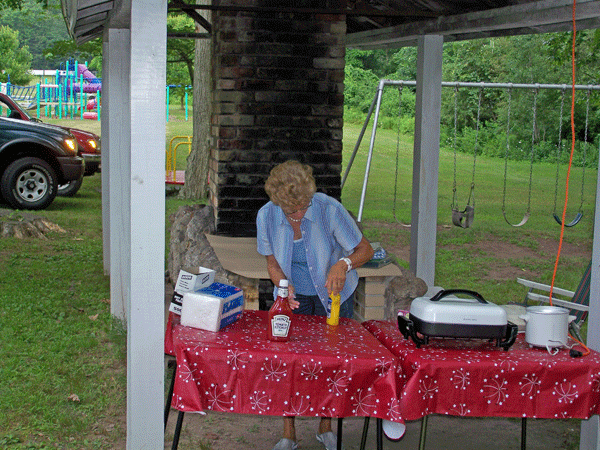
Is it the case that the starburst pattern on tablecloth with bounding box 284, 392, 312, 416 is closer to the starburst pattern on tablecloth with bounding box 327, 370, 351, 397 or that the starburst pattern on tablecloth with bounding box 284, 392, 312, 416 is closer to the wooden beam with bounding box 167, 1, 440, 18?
the starburst pattern on tablecloth with bounding box 327, 370, 351, 397

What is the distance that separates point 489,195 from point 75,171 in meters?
8.90

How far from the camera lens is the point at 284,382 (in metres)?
2.69

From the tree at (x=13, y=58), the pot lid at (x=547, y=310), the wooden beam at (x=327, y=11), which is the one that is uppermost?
the tree at (x=13, y=58)

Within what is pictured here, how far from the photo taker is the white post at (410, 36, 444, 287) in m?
5.51

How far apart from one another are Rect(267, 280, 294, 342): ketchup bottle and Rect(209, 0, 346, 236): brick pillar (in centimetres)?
277

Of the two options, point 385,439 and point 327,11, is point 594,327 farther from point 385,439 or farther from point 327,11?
point 327,11

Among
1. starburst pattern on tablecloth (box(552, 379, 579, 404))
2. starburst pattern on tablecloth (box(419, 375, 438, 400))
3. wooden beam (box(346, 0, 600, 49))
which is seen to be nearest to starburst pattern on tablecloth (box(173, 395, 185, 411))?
starburst pattern on tablecloth (box(419, 375, 438, 400))

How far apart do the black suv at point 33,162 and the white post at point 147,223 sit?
8.92m

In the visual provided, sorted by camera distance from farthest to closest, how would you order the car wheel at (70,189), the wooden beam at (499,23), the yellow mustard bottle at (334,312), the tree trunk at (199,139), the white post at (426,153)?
1. the tree trunk at (199,139)
2. the car wheel at (70,189)
3. the white post at (426,153)
4. the wooden beam at (499,23)
5. the yellow mustard bottle at (334,312)

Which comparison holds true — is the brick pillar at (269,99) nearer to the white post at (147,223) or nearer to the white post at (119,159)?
the white post at (119,159)

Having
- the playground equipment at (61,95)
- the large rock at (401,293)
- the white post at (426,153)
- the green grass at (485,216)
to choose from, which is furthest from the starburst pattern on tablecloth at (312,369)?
the playground equipment at (61,95)

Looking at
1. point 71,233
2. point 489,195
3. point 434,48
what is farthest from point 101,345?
point 489,195

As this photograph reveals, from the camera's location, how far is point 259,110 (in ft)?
18.0

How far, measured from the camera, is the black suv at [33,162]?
10.9 metres
